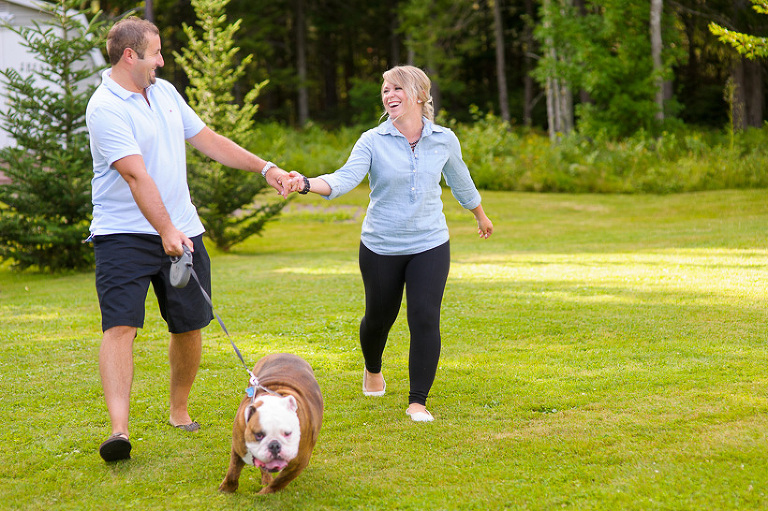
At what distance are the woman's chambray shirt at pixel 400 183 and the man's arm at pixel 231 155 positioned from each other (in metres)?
0.32

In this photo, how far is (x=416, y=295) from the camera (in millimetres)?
4539

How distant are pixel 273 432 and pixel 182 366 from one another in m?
1.43

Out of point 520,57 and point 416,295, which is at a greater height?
point 520,57

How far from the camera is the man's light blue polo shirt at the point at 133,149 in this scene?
3770 millimetres

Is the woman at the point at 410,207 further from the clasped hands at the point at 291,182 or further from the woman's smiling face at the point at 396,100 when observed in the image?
the clasped hands at the point at 291,182

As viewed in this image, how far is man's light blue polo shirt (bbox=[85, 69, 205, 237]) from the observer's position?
377cm

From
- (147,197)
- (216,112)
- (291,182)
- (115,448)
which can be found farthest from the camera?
(216,112)

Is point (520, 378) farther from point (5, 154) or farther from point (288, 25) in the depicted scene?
point (288, 25)

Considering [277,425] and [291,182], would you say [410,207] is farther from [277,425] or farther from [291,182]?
[277,425]

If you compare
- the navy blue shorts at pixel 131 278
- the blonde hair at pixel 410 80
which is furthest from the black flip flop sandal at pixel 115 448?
the blonde hair at pixel 410 80

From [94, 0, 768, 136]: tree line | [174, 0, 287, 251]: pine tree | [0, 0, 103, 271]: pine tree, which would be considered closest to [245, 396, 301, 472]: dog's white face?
[0, 0, 103, 271]: pine tree

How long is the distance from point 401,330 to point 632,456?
3.45 m

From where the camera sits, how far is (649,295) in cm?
818

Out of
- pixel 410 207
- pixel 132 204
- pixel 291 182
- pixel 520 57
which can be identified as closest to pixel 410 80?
pixel 410 207
